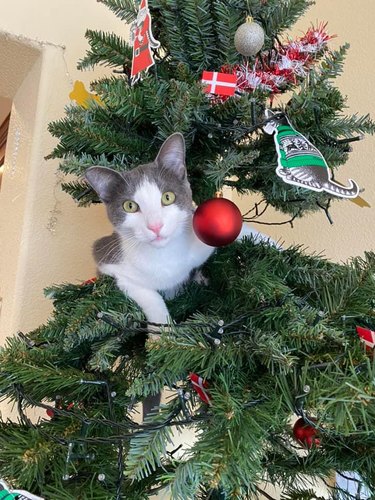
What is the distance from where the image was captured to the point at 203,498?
1.51ft

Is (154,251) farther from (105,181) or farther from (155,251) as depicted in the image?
(105,181)

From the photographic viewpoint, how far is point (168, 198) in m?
0.58

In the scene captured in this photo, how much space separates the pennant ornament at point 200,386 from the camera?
1.24 feet

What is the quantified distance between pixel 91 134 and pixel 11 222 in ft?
1.76

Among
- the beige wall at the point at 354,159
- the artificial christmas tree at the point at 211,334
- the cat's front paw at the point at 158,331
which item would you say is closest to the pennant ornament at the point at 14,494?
the artificial christmas tree at the point at 211,334

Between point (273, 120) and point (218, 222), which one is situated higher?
point (273, 120)

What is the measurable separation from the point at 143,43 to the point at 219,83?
106 mm

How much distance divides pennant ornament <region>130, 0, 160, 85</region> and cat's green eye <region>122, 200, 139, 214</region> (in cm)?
16

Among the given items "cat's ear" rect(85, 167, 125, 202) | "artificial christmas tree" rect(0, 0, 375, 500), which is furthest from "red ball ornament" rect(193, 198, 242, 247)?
"cat's ear" rect(85, 167, 125, 202)

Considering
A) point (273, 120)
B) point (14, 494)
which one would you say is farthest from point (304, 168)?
point (14, 494)

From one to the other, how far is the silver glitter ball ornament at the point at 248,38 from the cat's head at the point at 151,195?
141 millimetres

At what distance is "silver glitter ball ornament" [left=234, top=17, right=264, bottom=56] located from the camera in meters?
0.49

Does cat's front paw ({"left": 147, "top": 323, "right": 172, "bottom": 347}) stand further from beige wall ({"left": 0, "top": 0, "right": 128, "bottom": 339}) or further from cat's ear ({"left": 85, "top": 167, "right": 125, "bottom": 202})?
beige wall ({"left": 0, "top": 0, "right": 128, "bottom": 339})

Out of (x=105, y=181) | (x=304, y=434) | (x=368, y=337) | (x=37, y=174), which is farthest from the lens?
(x=37, y=174)
